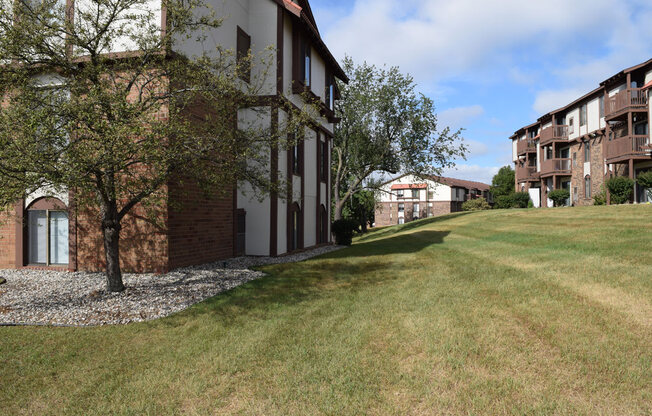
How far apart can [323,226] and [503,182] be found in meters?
42.9

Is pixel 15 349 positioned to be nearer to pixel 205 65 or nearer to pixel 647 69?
pixel 205 65

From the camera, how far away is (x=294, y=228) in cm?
1750

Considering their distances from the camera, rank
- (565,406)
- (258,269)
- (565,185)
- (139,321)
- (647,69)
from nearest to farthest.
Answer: (565,406), (139,321), (258,269), (647,69), (565,185)

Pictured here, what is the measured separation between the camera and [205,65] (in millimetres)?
9039

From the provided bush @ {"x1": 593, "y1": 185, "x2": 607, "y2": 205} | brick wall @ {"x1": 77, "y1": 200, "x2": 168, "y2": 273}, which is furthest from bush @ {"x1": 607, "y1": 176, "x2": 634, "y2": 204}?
brick wall @ {"x1": 77, "y1": 200, "x2": 168, "y2": 273}

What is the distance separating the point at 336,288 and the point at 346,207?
31.4 m

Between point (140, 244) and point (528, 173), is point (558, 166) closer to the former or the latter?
point (528, 173)

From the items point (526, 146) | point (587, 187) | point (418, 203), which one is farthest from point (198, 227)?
point (418, 203)

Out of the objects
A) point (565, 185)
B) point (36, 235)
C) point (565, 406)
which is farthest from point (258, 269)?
point (565, 185)

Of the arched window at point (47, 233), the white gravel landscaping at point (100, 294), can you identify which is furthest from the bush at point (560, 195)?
the arched window at point (47, 233)

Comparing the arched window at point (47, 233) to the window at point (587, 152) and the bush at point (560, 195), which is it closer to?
the window at point (587, 152)

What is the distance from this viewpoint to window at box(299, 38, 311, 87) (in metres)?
17.4

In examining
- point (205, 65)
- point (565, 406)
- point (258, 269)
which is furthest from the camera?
point (258, 269)

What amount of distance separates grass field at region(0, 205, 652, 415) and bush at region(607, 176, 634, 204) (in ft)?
58.4
